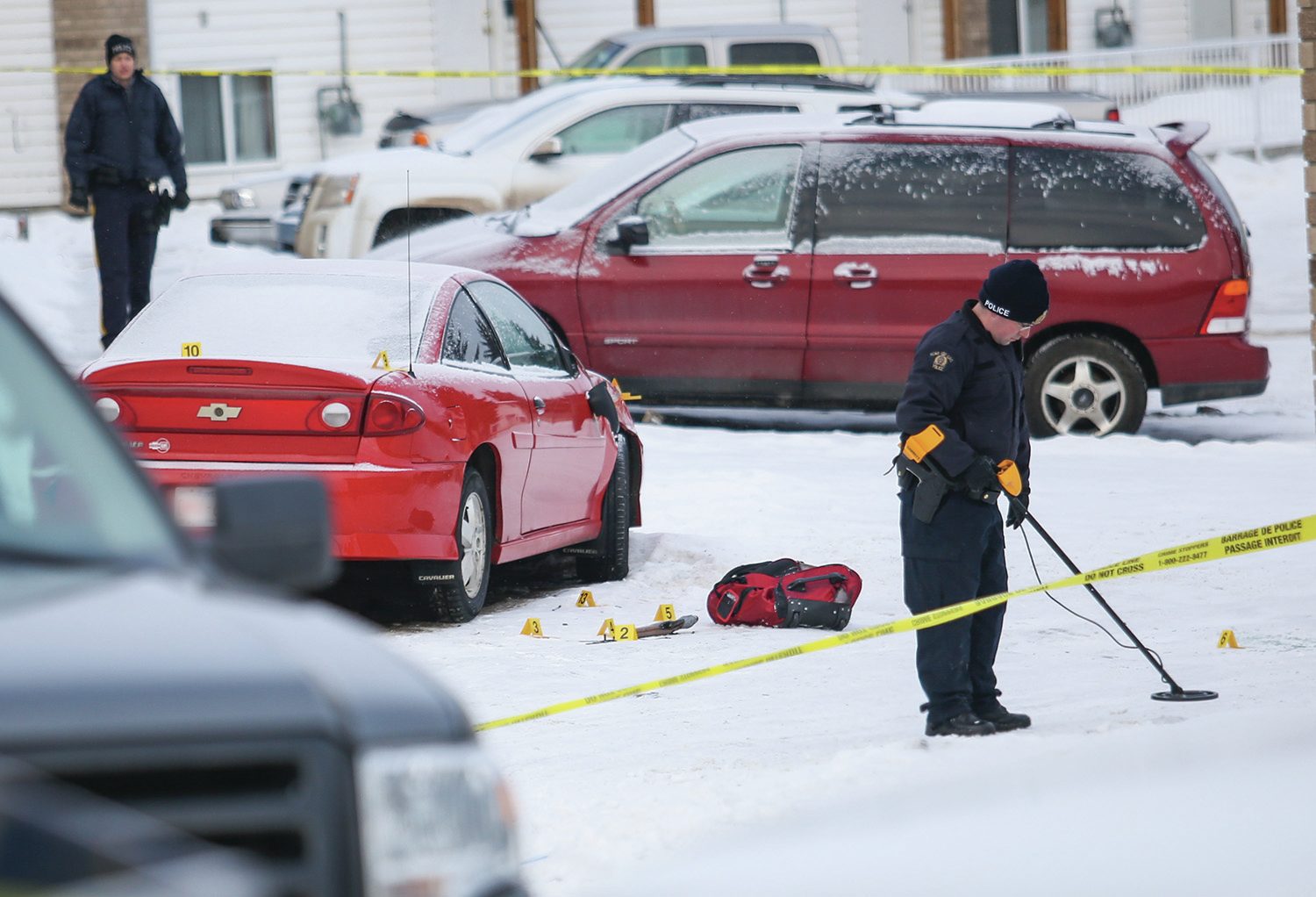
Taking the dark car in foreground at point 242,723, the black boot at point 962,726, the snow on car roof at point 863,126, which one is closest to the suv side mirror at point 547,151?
the snow on car roof at point 863,126

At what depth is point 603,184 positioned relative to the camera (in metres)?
12.1

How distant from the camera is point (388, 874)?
7.79ft

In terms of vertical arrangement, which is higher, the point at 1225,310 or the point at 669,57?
the point at 669,57

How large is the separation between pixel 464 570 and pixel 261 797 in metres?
5.43

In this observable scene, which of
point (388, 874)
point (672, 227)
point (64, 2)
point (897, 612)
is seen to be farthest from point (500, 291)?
point (64, 2)

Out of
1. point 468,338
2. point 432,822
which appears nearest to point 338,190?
point 468,338

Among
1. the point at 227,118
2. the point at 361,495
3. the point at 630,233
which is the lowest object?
the point at 361,495

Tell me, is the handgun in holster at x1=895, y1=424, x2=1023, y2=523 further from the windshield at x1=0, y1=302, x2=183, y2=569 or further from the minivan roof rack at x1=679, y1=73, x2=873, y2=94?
the minivan roof rack at x1=679, y1=73, x2=873, y2=94

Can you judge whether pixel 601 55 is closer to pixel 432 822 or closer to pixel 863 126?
pixel 863 126

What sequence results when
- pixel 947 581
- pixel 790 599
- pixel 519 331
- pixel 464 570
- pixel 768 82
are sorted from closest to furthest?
pixel 947 581 < pixel 464 570 < pixel 790 599 < pixel 519 331 < pixel 768 82

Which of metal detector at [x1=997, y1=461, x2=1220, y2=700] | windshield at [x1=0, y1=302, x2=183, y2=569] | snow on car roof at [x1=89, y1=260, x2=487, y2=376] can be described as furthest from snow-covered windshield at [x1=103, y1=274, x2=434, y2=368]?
windshield at [x1=0, y1=302, x2=183, y2=569]

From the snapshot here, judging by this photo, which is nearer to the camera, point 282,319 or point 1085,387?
point 282,319

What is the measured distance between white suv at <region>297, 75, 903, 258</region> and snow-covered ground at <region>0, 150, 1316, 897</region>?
7.75 ft

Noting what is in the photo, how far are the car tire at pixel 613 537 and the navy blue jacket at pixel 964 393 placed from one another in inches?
117
